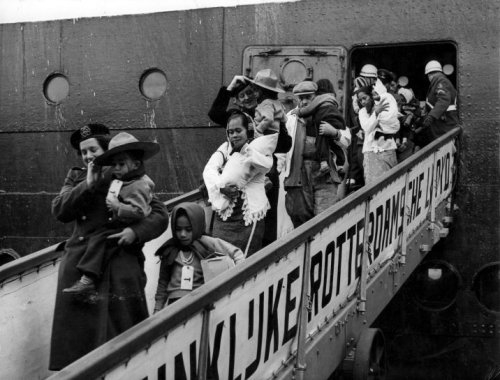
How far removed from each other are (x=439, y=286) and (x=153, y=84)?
4207mm

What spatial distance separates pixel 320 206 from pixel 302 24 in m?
3.29

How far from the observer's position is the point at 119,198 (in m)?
4.75

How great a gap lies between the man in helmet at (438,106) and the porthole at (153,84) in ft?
10.5

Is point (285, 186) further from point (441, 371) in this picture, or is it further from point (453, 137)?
point (441, 371)

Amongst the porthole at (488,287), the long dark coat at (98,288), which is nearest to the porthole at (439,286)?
the porthole at (488,287)

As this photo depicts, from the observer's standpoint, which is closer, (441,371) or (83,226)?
(83,226)

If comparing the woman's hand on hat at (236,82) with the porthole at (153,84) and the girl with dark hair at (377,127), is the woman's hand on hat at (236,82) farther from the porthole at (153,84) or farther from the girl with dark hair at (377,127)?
the porthole at (153,84)

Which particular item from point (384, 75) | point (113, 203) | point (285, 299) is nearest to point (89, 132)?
point (113, 203)

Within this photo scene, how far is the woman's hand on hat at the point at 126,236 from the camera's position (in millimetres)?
4656

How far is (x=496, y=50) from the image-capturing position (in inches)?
360

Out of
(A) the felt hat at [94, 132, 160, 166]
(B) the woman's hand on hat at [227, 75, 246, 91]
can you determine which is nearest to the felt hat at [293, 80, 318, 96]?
(B) the woman's hand on hat at [227, 75, 246, 91]

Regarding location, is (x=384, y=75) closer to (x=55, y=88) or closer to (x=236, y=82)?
(x=236, y=82)

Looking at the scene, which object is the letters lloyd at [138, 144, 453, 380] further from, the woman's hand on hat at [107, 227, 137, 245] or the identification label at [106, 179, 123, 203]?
the identification label at [106, 179, 123, 203]

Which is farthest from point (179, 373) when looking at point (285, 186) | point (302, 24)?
point (302, 24)
